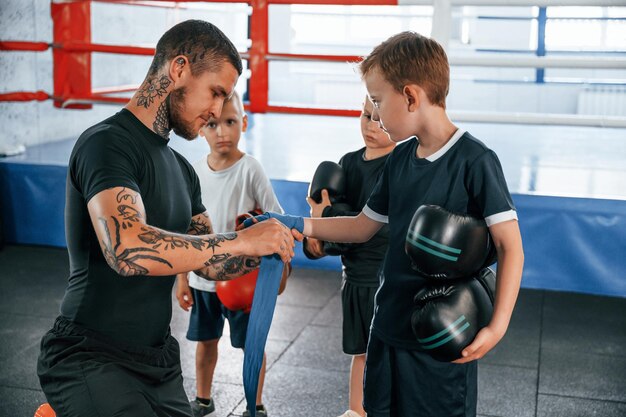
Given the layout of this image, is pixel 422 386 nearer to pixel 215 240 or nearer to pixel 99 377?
pixel 215 240

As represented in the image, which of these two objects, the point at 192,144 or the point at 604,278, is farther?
the point at 192,144

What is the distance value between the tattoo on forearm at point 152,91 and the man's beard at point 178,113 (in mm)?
23

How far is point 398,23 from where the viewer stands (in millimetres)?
10703

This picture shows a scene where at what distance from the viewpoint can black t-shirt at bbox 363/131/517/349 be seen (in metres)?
1.70

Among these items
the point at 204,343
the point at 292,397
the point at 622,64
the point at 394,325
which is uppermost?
the point at 622,64

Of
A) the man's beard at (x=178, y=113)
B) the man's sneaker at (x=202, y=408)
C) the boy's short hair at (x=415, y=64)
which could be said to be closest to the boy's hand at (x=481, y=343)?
the boy's short hair at (x=415, y=64)

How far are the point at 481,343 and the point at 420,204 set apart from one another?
1.14 ft

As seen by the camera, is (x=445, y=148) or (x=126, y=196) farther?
(x=445, y=148)

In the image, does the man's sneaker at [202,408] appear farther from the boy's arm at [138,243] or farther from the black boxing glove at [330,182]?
the boy's arm at [138,243]

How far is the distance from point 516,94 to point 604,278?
6835 mm

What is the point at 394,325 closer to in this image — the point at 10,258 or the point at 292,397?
the point at 292,397

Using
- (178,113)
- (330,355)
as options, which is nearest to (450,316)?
(178,113)

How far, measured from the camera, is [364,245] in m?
2.46

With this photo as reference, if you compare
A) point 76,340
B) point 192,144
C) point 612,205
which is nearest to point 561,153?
point 612,205
